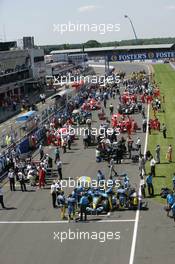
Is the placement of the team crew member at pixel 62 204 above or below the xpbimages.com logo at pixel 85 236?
above

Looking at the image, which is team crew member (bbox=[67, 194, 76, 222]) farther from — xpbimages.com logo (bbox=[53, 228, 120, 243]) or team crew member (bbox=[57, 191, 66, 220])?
xpbimages.com logo (bbox=[53, 228, 120, 243])

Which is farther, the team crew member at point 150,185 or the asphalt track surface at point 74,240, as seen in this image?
the team crew member at point 150,185

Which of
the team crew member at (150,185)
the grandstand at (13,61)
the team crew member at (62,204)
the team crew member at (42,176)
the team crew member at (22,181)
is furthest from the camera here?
the grandstand at (13,61)

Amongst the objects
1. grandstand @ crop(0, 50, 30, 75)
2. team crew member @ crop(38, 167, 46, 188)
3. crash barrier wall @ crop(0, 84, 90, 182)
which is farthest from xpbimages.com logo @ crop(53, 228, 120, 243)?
grandstand @ crop(0, 50, 30, 75)

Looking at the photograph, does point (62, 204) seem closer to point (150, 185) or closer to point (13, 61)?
point (150, 185)

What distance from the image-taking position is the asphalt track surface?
17.0 meters

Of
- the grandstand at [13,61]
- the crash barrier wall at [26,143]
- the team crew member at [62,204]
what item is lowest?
the crash barrier wall at [26,143]

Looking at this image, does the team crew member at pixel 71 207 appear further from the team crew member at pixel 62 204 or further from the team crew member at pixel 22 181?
the team crew member at pixel 22 181

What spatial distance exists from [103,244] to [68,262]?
1.85m

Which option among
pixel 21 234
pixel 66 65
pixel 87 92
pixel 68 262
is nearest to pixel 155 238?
pixel 68 262

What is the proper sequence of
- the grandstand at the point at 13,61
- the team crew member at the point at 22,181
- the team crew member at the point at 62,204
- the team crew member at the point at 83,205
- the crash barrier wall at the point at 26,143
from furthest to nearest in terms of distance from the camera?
the grandstand at the point at 13,61 < the crash barrier wall at the point at 26,143 < the team crew member at the point at 22,181 < the team crew member at the point at 62,204 < the team crew member at the point at 83,205

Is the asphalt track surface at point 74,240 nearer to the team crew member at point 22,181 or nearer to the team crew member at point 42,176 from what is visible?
the team crew member at point 22,181

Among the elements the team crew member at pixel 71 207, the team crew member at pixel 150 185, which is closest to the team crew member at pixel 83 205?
the team crew member at pixel 71 207

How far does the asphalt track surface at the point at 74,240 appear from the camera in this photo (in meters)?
17.0
